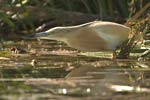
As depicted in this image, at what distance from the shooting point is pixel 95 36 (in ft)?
15.2

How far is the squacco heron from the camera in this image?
464 cm

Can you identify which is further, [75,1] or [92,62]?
[75,1]

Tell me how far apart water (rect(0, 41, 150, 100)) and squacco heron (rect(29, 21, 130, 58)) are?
119 millimetres

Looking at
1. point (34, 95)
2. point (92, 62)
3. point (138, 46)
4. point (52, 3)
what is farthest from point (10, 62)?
point (52, 3)

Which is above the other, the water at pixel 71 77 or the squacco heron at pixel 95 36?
the squacco heron at pixel 95 36

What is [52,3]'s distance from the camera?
777cm

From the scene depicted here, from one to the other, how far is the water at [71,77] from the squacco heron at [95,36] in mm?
119

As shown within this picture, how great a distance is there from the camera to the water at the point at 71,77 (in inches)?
118

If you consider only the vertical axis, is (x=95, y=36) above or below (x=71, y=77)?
above

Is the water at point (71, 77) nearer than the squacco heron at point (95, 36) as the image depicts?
Yes

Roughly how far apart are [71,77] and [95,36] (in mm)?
1013

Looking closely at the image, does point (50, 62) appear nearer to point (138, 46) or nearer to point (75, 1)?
point (138, 46)

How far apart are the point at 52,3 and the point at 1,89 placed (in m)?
4.63

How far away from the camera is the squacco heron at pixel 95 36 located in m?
4.64
